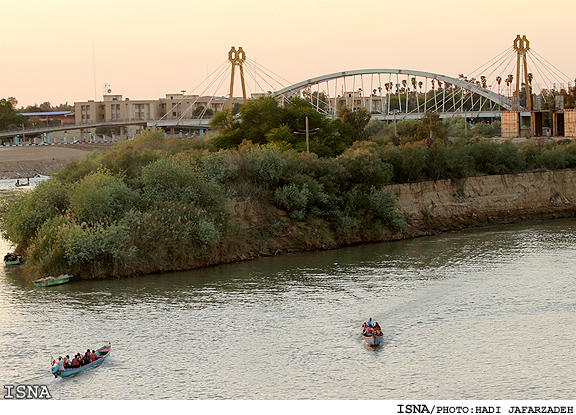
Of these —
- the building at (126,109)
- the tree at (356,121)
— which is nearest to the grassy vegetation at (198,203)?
the tree at (356,121)

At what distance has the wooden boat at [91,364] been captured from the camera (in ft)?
64.0

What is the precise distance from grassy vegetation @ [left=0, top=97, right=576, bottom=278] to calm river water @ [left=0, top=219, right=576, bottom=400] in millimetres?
1666

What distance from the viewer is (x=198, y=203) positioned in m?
36.8

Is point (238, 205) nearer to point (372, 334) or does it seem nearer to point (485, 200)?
point (372, 334)

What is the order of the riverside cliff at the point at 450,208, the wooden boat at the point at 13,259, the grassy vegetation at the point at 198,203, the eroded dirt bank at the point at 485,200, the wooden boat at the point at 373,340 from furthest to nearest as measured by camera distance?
the eroded dirt bank at the point at 485,200 → the riverside cliff at the point at 450,208 → the wooden boat at the point at 13,259 → the grassy vegetation at the point at 198,203 → the wooden boat at the point at 373,340

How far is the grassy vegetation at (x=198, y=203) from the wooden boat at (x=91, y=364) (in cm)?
1094

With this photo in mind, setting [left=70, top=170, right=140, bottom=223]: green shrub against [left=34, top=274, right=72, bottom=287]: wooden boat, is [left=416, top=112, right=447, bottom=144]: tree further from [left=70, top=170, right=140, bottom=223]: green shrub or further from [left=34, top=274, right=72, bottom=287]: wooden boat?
[left=34, top=274, right=72, bottom=287]: wooden boat

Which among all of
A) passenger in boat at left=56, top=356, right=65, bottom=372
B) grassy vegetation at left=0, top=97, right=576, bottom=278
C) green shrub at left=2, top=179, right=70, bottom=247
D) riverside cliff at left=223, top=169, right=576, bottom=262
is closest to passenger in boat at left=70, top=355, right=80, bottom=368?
passenger in boat at left=56, top=356, right=65, bottom=372

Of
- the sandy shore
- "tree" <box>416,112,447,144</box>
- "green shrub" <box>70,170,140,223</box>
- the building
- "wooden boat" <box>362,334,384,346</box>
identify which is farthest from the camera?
the building

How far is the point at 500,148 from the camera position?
58125 millimetres

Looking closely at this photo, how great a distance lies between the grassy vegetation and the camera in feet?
106

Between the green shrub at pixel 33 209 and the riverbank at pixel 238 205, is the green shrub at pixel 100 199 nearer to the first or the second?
the riverbank at pixel 238 205

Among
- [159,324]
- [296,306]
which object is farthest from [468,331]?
[159,324]

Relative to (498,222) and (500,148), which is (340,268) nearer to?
(498,222)
